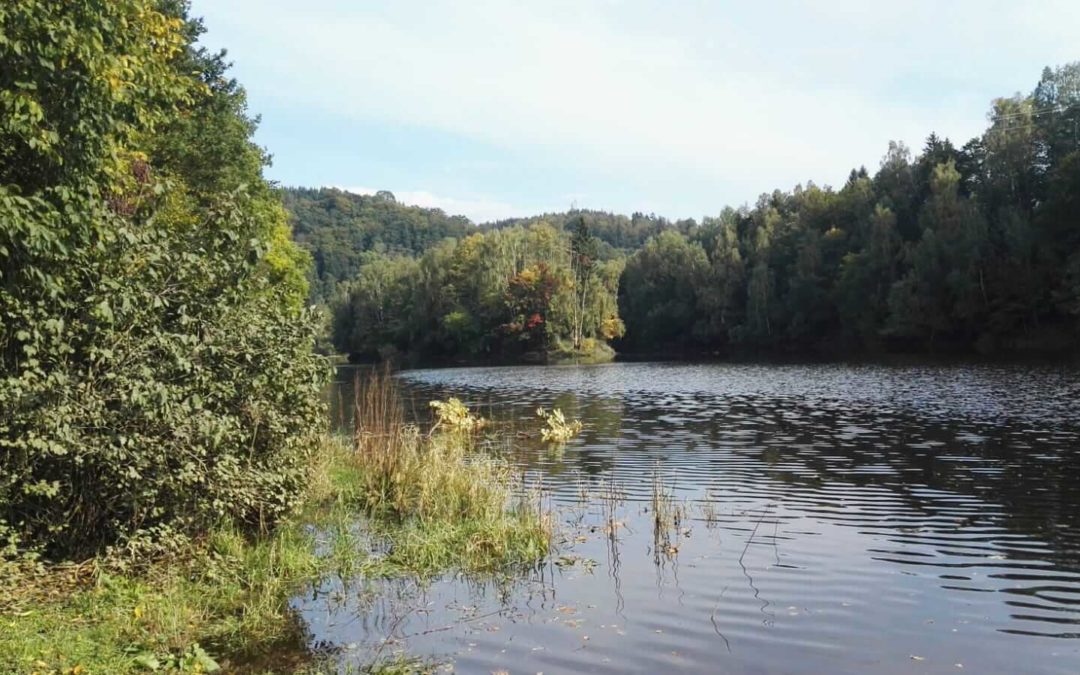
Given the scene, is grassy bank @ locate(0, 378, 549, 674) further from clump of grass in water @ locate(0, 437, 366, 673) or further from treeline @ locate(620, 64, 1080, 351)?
treeline @ locate(620, 64, 1080, 351)

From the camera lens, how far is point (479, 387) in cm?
4897

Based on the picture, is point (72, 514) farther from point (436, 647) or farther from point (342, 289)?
point (342, 289)

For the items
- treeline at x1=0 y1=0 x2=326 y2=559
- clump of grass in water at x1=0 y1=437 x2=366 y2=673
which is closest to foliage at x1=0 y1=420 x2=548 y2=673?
clump of grass in water at x1=0 y1=437 x2=366 y2=673

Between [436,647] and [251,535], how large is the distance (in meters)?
3.70

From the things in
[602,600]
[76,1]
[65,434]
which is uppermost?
[76,1]

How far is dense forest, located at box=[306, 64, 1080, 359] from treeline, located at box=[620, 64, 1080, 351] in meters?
0.16

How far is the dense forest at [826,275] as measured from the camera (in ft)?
205

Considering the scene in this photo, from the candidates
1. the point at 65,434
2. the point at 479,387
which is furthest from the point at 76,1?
the point at 479,387

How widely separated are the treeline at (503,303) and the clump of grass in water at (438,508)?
251 ft

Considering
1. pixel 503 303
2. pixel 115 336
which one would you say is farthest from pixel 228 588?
pixel 503 303

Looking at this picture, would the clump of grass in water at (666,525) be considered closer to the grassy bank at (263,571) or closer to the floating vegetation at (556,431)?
the grassy bank at (263,571)

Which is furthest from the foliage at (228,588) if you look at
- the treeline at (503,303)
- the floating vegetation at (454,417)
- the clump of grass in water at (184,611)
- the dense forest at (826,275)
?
the treeline at (503,303)

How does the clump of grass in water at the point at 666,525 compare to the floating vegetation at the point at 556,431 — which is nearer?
the clump of grass in water at the point at 666,525

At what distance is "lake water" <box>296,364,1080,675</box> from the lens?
7.78 meters
